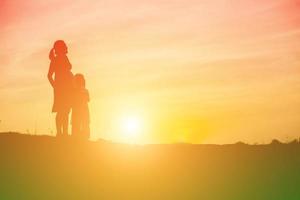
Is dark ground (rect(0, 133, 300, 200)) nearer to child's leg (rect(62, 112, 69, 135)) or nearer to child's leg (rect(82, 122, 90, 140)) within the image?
child's leg (rect(62, 112, 69, 135))

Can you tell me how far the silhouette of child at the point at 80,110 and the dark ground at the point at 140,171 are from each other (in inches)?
44.8

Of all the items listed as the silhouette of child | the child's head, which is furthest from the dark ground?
the child's head

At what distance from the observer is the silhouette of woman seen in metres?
17.4

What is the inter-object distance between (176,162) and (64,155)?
308 centimetres

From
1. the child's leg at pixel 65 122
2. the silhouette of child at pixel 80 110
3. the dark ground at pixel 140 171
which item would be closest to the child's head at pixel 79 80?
the silhouette of child at pixel 80 110

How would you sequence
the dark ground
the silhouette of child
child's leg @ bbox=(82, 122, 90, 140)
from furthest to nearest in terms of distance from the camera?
child's leg @ bbox=(82, 122, 90, 140) → the silhouette of child → the dark ground

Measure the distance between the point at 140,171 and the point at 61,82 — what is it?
3280mm

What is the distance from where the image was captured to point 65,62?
691 inches

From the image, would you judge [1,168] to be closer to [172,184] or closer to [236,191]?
[172,184]

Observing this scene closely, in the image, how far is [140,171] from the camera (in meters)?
16.6

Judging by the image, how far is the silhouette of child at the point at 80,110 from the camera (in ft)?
61.1

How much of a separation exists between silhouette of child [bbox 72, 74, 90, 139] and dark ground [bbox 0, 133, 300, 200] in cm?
114

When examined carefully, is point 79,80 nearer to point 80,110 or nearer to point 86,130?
point 80,110

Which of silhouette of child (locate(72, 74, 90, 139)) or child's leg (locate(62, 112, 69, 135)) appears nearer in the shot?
child's leg (locate(62, 112, 69, 135))
